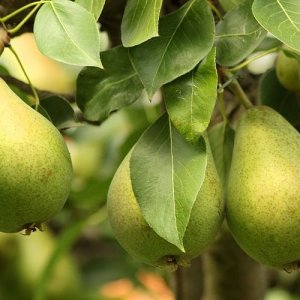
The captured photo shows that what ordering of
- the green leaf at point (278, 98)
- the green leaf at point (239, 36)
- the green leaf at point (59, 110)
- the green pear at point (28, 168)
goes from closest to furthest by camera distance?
the green pear at point (28, 168) < the green leaf at point (239, 36) < the green leaf at point (59, 110) < the green leaf at point (278, 98)

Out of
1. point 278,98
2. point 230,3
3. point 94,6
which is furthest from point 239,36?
point 278,98

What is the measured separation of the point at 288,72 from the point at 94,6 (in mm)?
320

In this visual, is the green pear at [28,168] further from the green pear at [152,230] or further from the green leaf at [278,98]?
the green leaf at [278,98]

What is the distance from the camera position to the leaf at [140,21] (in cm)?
85

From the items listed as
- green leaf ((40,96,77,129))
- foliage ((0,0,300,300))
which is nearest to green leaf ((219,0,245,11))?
foliage ((0,0,300,300))

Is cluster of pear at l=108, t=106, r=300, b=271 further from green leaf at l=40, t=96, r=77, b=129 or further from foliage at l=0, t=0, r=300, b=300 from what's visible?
green leaf at l=40, t=96, r=77, b=129

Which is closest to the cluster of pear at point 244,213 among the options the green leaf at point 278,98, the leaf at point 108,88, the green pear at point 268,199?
the green pear at point 268,199

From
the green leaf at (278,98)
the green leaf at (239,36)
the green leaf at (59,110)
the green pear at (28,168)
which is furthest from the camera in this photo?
the green leaf at (278,98)

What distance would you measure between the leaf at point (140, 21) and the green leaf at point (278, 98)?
31cm

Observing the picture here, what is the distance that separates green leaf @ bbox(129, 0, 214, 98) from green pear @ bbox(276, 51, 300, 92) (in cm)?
20

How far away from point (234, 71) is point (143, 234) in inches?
8.8

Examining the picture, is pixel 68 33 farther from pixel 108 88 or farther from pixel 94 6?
pixel 108 88

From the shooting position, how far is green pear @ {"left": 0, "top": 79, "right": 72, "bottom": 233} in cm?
82

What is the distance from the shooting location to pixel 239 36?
3.05 feet
